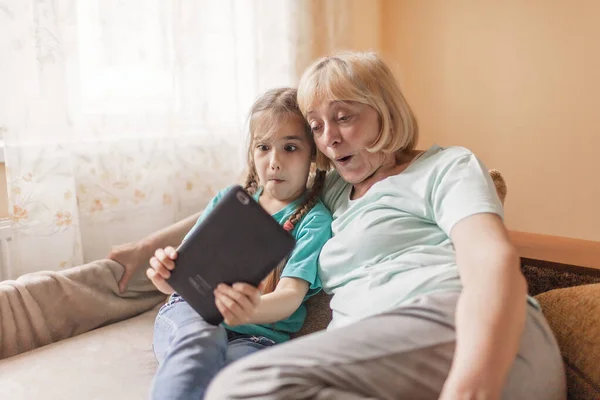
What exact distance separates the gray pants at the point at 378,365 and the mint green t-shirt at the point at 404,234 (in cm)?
13

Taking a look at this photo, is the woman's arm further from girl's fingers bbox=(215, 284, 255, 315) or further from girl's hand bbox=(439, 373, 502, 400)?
girl's fingers bbox=(215, 284, 255, 315)

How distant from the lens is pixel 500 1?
2.19 metres

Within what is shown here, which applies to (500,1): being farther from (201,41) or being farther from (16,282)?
(16,282)

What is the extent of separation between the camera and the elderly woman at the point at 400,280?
75 centimetres

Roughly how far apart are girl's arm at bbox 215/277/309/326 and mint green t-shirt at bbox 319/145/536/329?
7 centimetres

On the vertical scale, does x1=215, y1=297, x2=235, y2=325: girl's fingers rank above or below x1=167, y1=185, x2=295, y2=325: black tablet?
below

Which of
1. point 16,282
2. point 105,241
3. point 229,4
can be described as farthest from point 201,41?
point 16,282

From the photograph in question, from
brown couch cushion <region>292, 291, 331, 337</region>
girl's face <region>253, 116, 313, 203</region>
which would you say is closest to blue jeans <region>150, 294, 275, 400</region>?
brown couch cushion <region>292, 291, 331, 337</region>

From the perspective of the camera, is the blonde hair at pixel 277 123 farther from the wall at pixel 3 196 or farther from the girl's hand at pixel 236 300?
the wall at pixel 3 196

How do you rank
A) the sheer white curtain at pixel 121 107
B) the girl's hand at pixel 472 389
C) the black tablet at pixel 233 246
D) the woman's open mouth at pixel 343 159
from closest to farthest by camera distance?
the girl's hand at pixel 472 389 → the black tablet at pixel 233 246 → the woman's open mouth at pixel 343 159 → the sheer white curtain at pixel 121 107

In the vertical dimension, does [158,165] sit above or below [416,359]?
above

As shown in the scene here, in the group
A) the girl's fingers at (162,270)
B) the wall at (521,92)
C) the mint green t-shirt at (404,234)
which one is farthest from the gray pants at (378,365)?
the wall at (521,92)

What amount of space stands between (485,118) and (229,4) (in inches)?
43.6

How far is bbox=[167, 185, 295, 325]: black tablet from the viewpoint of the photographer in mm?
932
